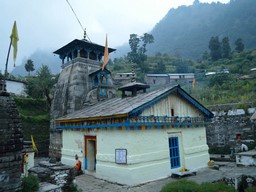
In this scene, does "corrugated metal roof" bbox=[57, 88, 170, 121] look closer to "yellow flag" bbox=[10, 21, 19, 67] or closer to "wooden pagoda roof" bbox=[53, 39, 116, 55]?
"yellow flag" bbox=[10, 21, 19, 67]

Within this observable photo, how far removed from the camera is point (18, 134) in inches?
274

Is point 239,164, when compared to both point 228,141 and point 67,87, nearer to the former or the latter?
point 228,141

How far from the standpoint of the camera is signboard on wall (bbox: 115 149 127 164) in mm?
9578

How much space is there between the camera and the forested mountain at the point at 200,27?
9369cm

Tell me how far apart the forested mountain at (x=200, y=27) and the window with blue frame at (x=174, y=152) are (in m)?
77.3

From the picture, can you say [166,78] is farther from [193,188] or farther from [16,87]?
[193,188]

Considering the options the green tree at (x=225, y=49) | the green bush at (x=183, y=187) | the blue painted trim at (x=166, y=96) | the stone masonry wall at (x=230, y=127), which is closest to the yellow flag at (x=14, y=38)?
the blue painted trim at (x=166, y=96)

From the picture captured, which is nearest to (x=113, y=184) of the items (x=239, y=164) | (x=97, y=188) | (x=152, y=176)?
(x=97, y=188)

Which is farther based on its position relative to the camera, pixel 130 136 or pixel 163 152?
pixel 163 152

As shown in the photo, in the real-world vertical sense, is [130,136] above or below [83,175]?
above

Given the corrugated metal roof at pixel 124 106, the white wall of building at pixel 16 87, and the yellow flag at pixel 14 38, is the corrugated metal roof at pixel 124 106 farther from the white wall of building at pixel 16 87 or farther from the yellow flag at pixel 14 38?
the white wall of building at pixel 16 87

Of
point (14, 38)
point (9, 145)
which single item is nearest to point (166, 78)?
point (14, 38)

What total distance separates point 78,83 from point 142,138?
9.83 metres

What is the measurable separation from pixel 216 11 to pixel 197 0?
85.2 ft
